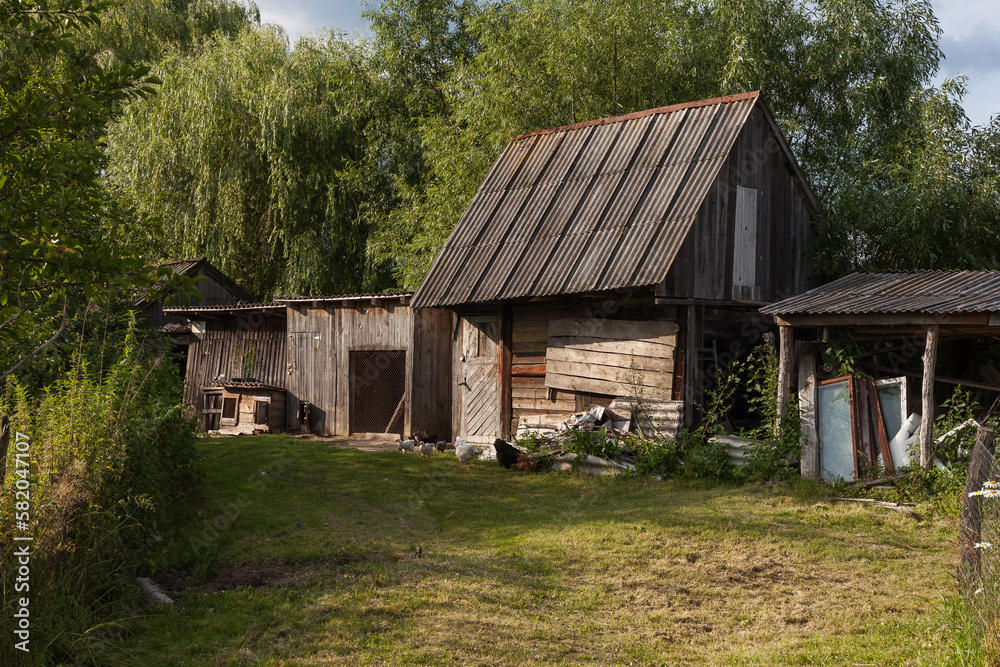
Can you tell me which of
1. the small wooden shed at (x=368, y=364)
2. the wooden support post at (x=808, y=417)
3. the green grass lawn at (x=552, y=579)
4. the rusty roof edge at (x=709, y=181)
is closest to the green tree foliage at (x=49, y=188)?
the green grass lawn at (x=552, y=579)

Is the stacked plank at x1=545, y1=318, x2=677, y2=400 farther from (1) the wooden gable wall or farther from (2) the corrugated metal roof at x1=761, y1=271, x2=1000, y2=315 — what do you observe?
(2) the corrugated metal roof at x1=761, y1=271, x2=1000, y2=315

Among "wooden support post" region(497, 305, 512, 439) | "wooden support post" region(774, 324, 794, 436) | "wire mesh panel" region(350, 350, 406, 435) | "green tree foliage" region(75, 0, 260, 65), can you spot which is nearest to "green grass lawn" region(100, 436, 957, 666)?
"wooden support post" region(774, 324, 794, 436)

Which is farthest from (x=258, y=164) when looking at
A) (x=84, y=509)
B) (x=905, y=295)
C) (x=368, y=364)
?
(x=84, y=509)

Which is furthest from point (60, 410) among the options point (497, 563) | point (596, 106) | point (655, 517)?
point (596, 106)

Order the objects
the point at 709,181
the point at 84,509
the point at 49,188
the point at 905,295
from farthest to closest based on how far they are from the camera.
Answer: the point at 709,181, the point at 905,295, the point at 84,509, the point at 49,188

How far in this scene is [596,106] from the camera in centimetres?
2041

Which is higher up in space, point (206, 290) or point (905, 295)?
point (206, 290)

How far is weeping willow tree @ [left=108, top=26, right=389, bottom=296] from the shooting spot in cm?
2323

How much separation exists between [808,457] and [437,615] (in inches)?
257

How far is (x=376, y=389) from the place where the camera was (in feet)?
60.3

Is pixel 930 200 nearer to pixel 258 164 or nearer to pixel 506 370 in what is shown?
pixel 506 370

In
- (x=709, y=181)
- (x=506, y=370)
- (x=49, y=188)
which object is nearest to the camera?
(x=49, y=188)

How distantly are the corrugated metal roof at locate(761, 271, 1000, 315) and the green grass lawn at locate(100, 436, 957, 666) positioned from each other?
2413 millimetres

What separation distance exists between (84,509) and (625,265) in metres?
8.79
